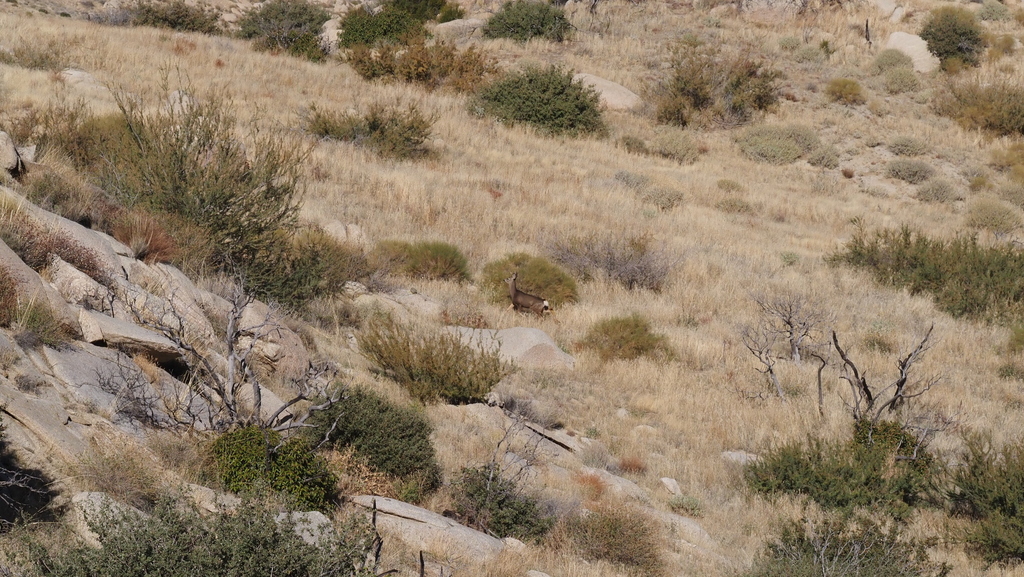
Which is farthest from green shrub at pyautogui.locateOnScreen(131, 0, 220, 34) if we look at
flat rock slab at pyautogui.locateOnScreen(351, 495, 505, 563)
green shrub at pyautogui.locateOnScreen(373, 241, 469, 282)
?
flat rock slab at pyautogui.locateOnScreen(351, 495, 505, 563)

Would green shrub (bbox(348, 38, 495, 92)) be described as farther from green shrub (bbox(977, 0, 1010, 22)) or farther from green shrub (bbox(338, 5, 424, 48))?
green shrub (bbox(977, 0, 1010, 22))

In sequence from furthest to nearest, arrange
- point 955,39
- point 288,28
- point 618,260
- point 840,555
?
point 288,28, point 955,39, point 618,260, point 840,555

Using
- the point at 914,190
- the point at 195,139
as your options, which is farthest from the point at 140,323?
the point at 914,190

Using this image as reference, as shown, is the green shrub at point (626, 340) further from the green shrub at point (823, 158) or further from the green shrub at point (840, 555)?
the green shrub at point (823, 158)

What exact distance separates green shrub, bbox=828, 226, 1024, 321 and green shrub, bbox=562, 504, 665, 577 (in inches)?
402

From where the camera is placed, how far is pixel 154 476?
5086mm

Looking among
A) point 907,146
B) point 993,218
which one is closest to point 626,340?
point 993,218

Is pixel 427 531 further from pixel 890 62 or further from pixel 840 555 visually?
pixel 890 62

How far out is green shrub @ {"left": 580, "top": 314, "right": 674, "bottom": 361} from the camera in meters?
11.5

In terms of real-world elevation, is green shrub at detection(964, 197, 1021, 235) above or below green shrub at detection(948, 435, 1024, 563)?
below

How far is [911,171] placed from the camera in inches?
945

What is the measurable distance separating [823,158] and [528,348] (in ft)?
57.3

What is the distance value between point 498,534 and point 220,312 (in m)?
3.69

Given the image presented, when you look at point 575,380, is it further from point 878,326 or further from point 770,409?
point 878,326
